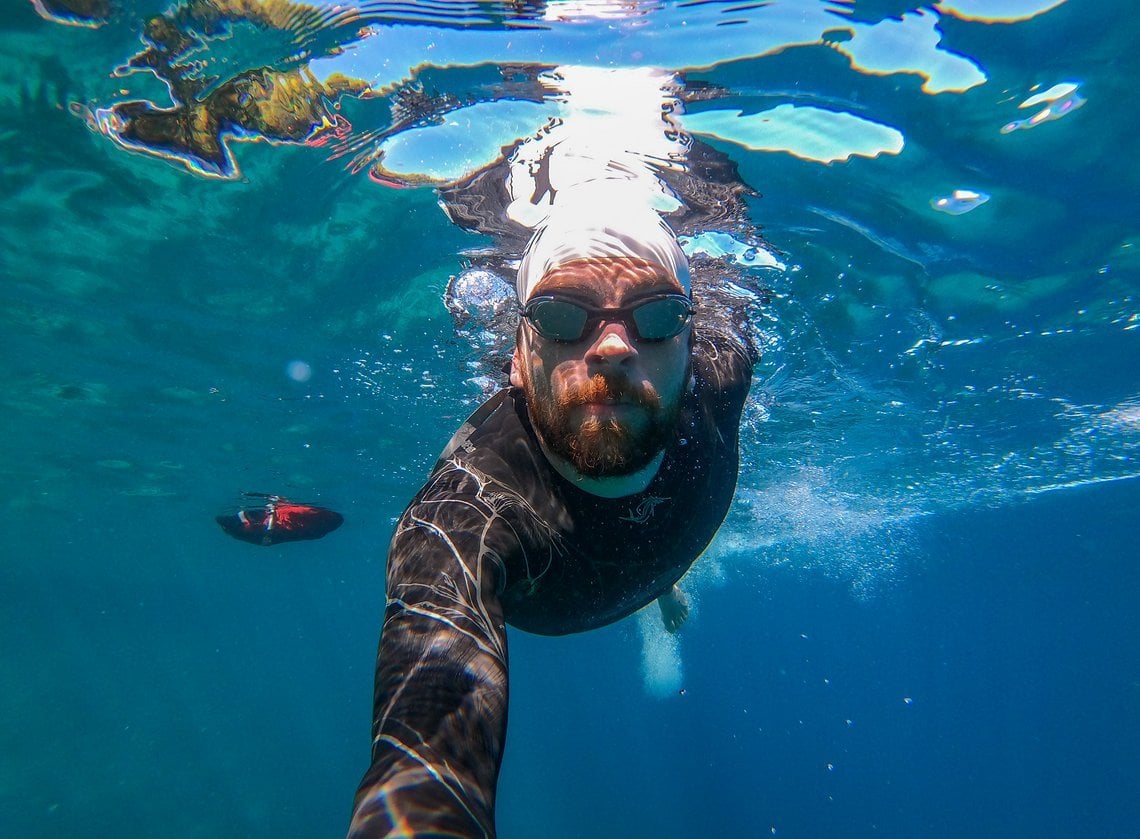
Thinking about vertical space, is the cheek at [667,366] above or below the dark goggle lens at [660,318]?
below

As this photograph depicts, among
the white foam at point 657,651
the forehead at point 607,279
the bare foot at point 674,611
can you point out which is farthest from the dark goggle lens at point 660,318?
the white foam at point 657,651

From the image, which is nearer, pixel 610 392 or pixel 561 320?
pixel 610 392

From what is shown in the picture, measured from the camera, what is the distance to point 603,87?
6.38 metres

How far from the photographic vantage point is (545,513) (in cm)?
372

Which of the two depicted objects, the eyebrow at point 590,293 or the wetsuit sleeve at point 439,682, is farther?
the eyebrow at point 590,293

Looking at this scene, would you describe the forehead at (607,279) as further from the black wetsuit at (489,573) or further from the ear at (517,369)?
the black wetsuit at (489,573)

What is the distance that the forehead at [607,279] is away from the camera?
12.7 ft

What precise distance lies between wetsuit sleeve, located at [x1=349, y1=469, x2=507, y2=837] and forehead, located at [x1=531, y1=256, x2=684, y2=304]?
1.46 m

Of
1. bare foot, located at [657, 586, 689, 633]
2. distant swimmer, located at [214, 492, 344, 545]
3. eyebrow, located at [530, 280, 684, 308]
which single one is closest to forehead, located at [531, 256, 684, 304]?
eyebrow, located at [530, 280, 684, 308]

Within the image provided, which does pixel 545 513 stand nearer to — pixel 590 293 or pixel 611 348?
pixel 611 348

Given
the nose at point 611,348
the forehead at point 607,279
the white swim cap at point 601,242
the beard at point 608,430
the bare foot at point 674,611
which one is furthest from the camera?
the bare foot at point 674,611

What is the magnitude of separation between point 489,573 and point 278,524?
18.7 m

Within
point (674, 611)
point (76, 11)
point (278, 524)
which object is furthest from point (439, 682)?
point (278, 524)

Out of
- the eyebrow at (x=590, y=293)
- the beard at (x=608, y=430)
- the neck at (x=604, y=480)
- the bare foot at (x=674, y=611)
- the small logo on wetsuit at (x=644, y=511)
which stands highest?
the eyebrow at (x=590, y=293)
